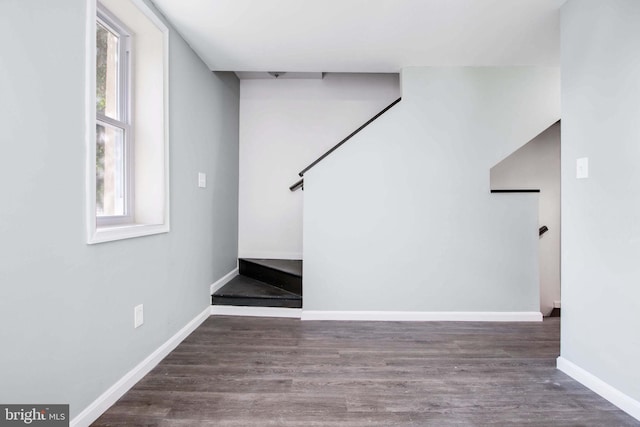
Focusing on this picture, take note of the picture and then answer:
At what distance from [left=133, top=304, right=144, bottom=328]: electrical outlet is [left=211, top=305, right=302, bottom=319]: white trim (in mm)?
1069

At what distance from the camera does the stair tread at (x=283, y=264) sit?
307cm

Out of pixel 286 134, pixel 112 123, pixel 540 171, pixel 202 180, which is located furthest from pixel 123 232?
pixel 540 171

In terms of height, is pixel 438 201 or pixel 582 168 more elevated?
pixel 582 168

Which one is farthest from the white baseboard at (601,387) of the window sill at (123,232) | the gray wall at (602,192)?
the window sill at (123,232)

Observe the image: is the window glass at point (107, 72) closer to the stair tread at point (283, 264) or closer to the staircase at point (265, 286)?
the staircase at point (265, 286)

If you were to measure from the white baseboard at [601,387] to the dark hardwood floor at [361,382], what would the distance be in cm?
4

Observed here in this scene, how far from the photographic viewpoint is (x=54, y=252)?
4.10 ft

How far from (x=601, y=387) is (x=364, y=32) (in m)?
2.50

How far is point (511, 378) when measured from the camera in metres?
1.88

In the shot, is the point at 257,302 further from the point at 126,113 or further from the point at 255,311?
the point at 126,113

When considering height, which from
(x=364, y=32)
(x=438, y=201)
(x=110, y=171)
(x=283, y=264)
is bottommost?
(x=283, y=264)

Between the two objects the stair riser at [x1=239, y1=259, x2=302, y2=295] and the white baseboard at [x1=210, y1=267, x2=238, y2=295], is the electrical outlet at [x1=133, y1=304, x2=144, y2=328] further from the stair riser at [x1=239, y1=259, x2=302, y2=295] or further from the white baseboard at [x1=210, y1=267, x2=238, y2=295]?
the stair riser at [x1=239, y1=259, x2=302, y2=295]

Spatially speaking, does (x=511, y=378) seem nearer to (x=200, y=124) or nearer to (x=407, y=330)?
(x=407, y=330)

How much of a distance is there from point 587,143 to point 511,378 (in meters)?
1.40
